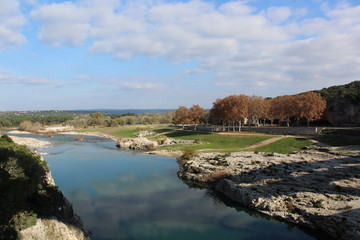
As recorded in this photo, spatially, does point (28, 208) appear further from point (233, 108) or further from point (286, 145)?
point (233, 108)

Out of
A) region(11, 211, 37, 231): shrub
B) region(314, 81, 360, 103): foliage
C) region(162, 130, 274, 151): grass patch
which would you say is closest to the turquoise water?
region(11, 211, 37, 231): shrub

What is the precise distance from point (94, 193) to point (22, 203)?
16676 mm

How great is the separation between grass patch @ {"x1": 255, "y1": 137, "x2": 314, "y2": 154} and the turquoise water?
24.6m

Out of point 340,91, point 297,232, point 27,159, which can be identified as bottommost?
point 297,232

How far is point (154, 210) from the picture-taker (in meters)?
29.7

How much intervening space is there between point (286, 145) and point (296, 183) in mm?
27135

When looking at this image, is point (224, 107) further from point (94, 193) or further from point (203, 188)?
point (94, 193)

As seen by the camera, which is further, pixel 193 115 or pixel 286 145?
pixel 193 115

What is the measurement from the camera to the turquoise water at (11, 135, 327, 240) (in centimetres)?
2451

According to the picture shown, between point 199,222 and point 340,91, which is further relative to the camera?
point 340,91

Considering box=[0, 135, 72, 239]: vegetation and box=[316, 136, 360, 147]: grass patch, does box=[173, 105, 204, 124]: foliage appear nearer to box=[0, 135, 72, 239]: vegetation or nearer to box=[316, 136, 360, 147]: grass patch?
box=[316, 136, 360, 147]: grass patch

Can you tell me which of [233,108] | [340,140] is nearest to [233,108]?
[233,108]

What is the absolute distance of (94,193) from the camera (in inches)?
1403

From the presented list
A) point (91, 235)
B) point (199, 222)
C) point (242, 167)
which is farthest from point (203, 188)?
point (91, 235)
